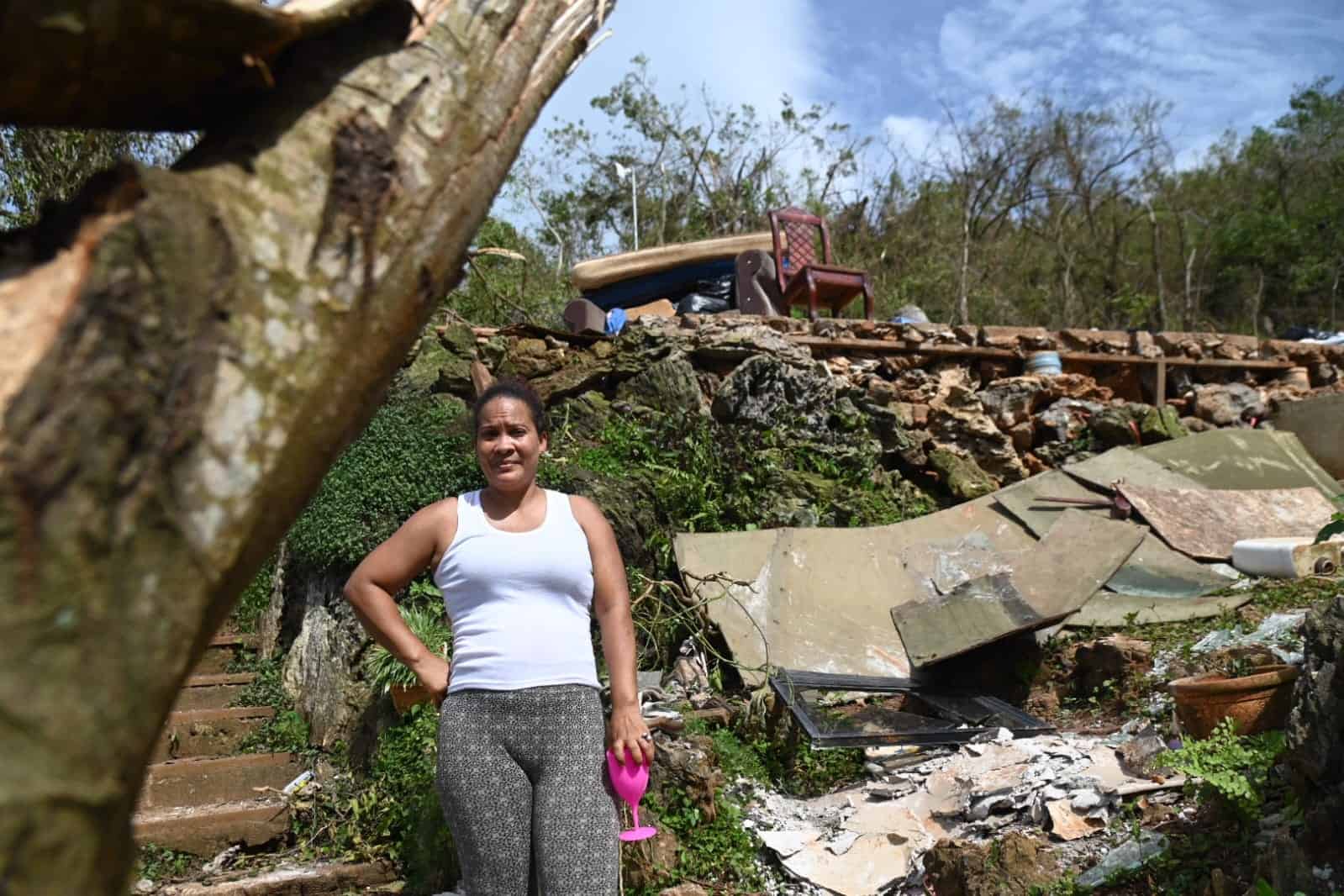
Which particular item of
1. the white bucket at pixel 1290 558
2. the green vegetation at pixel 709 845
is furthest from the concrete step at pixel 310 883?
the white bucket at pixel 1290 558

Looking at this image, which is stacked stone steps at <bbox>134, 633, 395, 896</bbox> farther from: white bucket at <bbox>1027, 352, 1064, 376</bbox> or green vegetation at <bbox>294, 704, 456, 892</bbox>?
white bucket at <bbox>1027, 352, 1064, 376</bbox>

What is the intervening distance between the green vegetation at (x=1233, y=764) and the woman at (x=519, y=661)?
2121 millimetres

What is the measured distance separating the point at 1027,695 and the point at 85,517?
5502 mm

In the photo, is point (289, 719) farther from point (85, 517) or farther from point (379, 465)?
point (85, 517)

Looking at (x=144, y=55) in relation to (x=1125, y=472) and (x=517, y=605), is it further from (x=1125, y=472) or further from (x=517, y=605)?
(x=1125, y=472)

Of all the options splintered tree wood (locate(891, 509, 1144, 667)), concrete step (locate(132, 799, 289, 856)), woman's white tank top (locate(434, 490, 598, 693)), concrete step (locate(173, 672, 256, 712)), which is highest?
woman's white tank top (locate(434, 490, 598, 693))

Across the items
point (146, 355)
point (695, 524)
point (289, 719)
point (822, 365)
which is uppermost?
point (822, 365)

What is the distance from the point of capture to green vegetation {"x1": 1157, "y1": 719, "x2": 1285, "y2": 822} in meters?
3.37

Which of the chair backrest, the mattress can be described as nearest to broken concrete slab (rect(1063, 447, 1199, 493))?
the chair backrest

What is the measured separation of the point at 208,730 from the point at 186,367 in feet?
20.4

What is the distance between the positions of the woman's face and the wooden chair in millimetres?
6721

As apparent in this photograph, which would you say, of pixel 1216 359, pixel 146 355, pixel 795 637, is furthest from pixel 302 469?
pixel 1216 359

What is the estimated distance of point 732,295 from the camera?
32.0 ft

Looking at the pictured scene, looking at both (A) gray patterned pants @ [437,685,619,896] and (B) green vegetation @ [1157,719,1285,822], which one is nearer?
(A) gray patterned pants @ [437,685,619,896]
